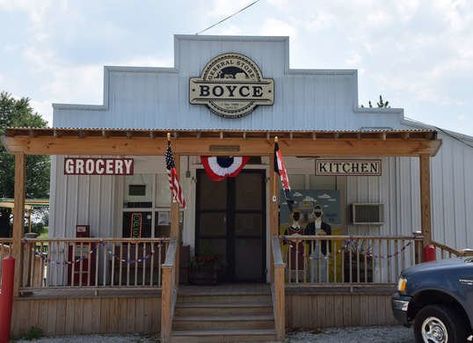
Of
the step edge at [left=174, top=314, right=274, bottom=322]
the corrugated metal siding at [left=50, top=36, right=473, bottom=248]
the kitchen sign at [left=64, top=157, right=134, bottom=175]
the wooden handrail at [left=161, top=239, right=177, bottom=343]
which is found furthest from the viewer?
the corrugated metal siding at [left=50, top=36, right=473, bottom=248]

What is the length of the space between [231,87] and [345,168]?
315 centimetres

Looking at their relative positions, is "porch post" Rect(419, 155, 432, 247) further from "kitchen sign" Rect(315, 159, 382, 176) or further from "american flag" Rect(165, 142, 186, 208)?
"american flag" Rect(165, 142, 186, 208)

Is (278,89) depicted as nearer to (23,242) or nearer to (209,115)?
(209,115)

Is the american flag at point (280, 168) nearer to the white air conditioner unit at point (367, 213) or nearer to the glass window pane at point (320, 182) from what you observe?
the glass window pane at point (320, 182)

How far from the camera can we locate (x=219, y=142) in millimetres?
8836

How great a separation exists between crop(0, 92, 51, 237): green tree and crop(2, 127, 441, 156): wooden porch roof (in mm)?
28064

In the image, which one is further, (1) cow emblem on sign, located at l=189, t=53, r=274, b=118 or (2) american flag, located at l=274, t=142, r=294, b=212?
(1) cow emblem on sign, located at l=189, t=53, r=274, b=118

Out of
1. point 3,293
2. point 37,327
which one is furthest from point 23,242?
point 37,327

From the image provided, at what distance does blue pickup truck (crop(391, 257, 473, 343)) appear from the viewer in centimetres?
618

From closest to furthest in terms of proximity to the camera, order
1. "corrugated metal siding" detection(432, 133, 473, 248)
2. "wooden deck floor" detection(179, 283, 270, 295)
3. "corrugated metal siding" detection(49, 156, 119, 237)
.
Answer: "wooden deck floor" detection(179, 283, 270, 295)
"corrugated metal siding" detection(49, 156, 119, 237)
"corrugated metal siding" detection(432, 133, 473, 248)

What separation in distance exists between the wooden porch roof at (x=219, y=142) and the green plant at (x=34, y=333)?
9.56ft

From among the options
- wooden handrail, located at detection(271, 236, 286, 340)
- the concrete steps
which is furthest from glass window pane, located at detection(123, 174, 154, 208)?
wooden handrail, located at detection(271, 236, 286, 340)

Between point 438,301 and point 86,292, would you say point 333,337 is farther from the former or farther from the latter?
point 86,292

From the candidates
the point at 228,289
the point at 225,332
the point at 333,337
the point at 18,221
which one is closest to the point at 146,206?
the point at 228,289
